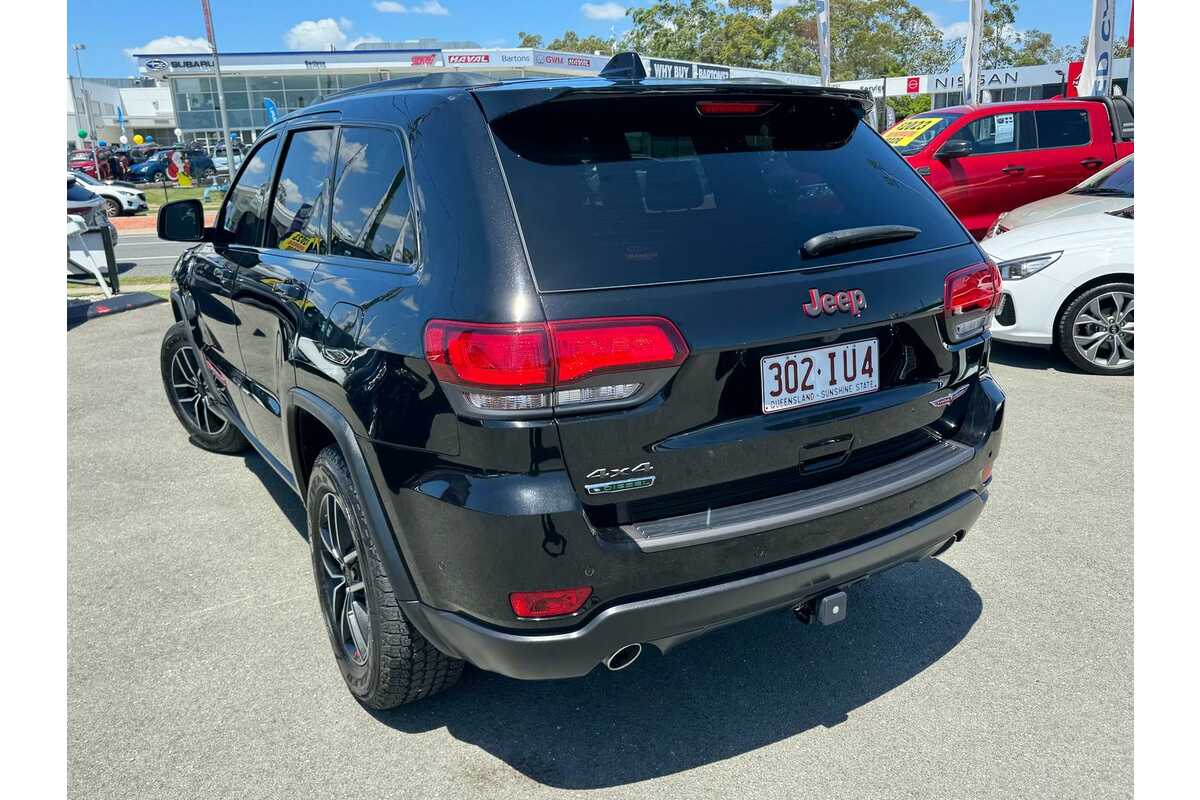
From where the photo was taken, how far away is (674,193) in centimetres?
232

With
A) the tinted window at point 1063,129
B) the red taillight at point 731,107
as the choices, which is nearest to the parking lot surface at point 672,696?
the red taillight at point 731,107

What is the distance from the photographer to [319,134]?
320 centimetres

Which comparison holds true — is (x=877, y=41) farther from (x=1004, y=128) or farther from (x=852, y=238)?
(x=852, y=238)

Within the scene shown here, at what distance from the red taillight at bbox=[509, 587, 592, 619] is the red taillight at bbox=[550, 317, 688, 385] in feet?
1.66

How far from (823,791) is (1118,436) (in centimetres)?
365

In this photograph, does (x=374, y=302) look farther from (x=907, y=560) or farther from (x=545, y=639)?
(x=907, y=560)

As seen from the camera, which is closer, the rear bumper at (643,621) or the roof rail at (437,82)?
the rear bumper at (643,621)

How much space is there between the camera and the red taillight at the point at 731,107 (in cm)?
245

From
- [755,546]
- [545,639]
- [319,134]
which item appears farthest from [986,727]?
[319,134]

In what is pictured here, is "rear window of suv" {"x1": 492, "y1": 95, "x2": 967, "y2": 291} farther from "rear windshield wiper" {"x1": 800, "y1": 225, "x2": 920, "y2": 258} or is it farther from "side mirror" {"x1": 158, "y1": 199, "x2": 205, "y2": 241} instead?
→ "side mirror" {"x1": 158, "y1": 199, "x2": 205, "y2": 241}

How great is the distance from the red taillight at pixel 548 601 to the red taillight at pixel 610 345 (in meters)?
0.50

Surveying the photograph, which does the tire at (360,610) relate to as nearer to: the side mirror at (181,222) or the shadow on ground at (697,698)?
the shadow on ground at (697,698)

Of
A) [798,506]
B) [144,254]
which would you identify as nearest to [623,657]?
[798,506]

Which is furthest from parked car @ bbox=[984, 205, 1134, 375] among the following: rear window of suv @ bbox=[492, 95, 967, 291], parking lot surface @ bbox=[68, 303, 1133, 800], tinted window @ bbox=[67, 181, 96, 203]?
tinted window @ bbox=[67, 181, 96, 203]
